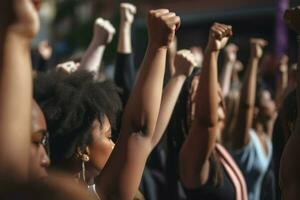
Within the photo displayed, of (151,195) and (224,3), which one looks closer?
(151,195)

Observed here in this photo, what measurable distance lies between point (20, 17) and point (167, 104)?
1.84 meters

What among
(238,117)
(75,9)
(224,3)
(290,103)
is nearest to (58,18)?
(75,9)

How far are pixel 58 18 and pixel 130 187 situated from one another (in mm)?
20954

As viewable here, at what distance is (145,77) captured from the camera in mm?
2646

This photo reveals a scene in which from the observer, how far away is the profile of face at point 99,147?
309 cm

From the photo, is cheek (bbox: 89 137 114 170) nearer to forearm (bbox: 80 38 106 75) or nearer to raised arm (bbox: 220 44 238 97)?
forearm (bbox: 80 38 106 75)

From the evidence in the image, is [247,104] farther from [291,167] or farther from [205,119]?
[291,167]

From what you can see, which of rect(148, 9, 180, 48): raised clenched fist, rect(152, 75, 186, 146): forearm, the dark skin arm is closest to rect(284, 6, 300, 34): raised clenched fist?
the dark skin arm

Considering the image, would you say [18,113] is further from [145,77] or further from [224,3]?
[224,3]

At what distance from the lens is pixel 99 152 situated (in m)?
3.10

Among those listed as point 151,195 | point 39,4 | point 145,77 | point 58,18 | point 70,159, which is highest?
point 39,4

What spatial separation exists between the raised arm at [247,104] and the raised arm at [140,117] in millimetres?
2511

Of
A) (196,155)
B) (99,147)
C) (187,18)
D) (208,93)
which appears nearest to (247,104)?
(196,155)

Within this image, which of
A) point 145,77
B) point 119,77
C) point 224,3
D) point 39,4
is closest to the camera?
point 39,4
